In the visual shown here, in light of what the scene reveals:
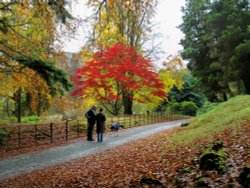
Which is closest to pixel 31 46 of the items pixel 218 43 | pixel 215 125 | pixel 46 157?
pixel 46 157

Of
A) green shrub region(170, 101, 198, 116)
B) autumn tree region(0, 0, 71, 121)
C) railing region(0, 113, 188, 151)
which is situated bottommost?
railing region(0, 113, 188, 151)

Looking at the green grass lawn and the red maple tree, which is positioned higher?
the red maple tree

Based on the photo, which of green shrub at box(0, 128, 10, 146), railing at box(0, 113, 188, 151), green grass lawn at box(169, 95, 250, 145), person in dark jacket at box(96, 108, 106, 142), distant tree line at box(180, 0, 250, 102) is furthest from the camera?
distant tree line at box(180, 0, 250, 102)

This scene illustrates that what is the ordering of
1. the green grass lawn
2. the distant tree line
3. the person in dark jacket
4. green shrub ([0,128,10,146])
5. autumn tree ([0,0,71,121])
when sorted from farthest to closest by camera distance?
the distant tree line, the person in dark jacket, green shrub ([0,128,10,146]), the green grass lawn, autumn tree ([0,0,71,121])

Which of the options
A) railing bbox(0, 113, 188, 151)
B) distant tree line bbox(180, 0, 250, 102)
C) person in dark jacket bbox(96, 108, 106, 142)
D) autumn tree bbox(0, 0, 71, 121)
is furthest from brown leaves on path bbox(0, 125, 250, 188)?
distant tree line bbox(180, 0, 250, 102)

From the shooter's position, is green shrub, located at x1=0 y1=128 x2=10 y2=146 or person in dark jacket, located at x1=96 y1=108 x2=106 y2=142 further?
person in dark jacket, located at x1=96 y1=108 x2=106 y2=142

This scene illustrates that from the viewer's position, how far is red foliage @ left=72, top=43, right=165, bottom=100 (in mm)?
24227

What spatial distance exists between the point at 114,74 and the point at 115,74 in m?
0.09

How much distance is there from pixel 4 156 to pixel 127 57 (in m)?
15.6

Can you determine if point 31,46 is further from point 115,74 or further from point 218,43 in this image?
Answer: point 218,43

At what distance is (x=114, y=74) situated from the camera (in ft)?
79.2

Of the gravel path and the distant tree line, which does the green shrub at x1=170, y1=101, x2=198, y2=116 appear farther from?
the gravel path

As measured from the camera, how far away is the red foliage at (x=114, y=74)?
79.5 ft

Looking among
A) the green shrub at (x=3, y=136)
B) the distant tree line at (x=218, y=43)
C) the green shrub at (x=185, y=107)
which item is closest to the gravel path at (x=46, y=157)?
the green shrub at (x=3, y=136)
